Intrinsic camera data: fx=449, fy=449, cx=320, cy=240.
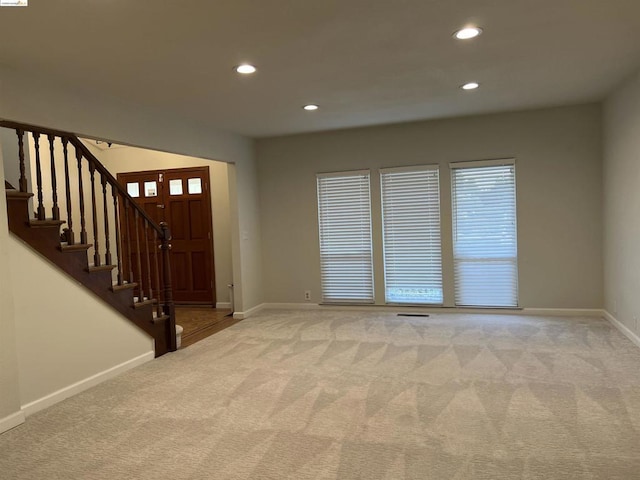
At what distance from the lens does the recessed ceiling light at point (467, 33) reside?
2878 mm

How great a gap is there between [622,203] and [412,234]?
92.1 inches

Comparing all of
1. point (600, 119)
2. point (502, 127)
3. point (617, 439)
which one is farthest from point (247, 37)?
point (600, 119)

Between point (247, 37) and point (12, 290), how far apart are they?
7.71ft

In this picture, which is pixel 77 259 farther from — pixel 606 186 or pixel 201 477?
pixel 606 186

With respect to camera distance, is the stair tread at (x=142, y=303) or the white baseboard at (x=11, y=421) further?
the stair tread at (x=142, y=303)

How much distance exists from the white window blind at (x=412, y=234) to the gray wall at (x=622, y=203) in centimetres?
187

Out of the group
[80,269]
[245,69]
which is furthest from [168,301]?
[245,69]

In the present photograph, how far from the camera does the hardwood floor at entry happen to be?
523cm

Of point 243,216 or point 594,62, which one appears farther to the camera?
point 243,216

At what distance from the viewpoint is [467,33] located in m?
2.94

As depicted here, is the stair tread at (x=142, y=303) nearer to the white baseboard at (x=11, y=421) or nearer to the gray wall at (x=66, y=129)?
the gray wall at (x=66, y=129)

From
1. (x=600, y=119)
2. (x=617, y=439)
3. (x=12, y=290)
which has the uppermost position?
(x=600, y=119)

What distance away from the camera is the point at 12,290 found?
310 centimetres

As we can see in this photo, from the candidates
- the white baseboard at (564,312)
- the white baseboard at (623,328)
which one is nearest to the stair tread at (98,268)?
the white baseboard at (564,312)
